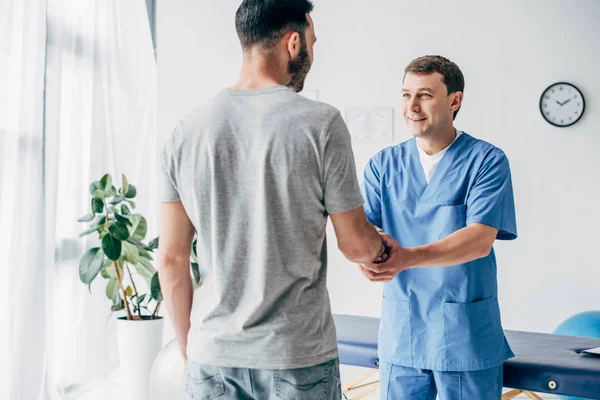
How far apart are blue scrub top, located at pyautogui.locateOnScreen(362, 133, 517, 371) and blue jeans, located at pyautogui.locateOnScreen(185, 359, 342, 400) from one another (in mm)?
689

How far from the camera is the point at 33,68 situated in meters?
2.59

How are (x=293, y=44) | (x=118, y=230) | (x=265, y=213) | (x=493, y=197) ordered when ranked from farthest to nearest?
(x=118, y=230) < (x=493, y=197) < (x=293, y=44) < (x=265, y=213)

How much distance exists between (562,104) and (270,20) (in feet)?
8.67

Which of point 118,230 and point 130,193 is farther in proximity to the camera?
point 130,193

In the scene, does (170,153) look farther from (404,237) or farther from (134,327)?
(134,327)

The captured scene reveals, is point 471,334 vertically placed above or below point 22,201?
below

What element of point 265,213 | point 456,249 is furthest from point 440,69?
point 265,213

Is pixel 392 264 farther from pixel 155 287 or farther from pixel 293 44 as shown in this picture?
pixel 155 287

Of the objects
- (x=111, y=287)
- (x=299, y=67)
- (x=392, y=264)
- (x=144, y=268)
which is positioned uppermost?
(x=299, y=67)

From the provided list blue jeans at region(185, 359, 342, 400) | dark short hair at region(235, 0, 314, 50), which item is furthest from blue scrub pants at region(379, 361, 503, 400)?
dark short hair at region(235, 0, 314, 50)

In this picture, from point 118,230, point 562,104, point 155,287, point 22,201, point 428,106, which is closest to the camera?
point 428,106

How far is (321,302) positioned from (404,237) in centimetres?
76

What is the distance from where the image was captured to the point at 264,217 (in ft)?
3.37

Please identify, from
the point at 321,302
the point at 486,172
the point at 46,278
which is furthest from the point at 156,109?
the point at 321,302
